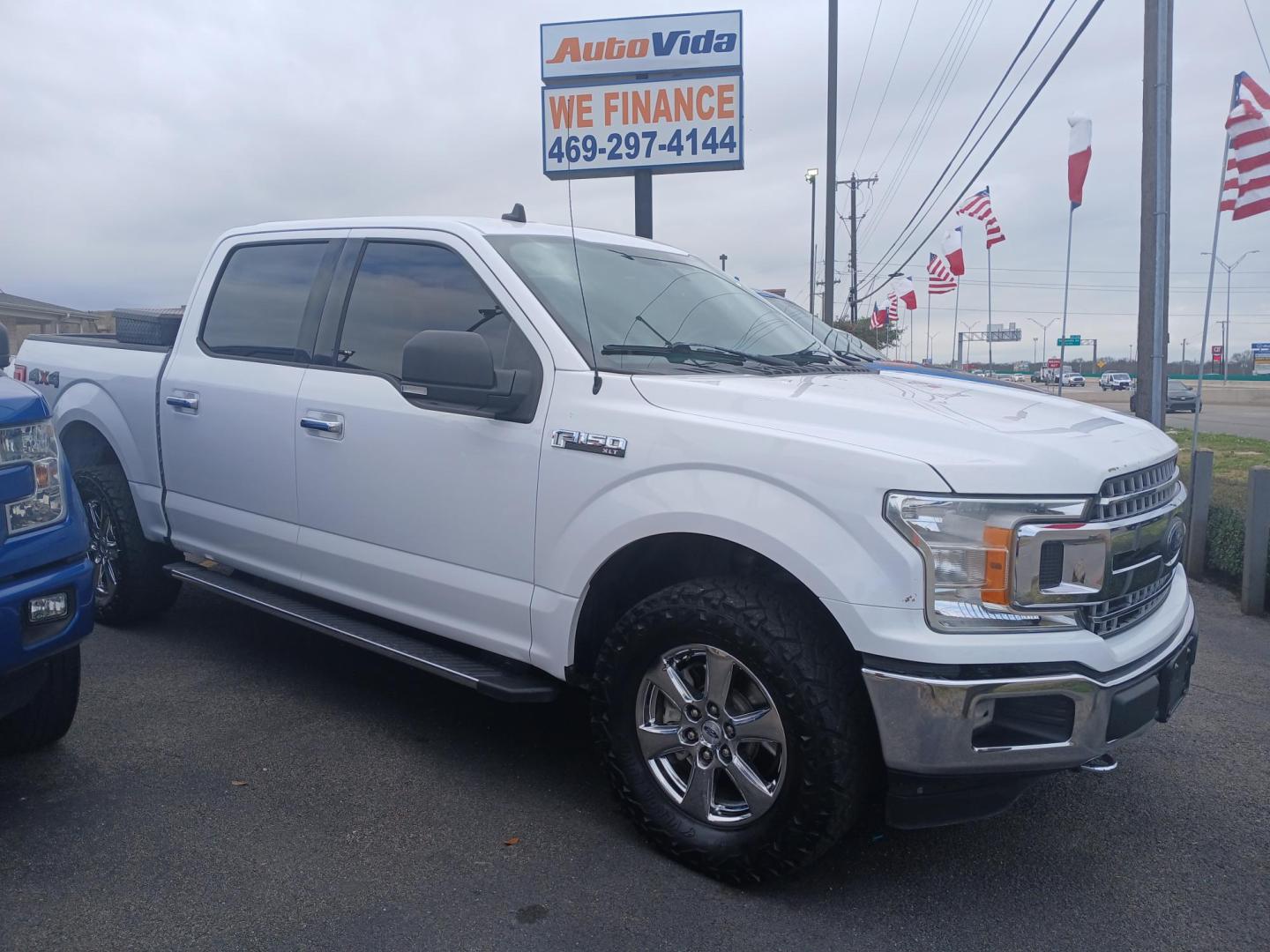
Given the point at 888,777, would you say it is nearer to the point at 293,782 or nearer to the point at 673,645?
the point at 673,645

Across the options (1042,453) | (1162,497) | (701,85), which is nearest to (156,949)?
(1042,453)

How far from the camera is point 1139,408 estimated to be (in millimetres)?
9000

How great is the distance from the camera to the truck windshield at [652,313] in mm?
3590

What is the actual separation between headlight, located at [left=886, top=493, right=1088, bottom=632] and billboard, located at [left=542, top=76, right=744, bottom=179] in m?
12.1

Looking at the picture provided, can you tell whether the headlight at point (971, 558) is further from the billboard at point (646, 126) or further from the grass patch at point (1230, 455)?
the billboard at point (646, 126)

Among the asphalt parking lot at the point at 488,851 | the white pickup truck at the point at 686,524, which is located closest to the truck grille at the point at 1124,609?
the white pickup truck at the point at 686,524

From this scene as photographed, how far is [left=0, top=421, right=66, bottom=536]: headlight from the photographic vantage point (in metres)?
3.14

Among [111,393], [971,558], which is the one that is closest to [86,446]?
[111,393]

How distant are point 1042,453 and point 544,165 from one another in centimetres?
1315

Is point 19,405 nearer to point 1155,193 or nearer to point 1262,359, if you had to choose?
point 1155,193

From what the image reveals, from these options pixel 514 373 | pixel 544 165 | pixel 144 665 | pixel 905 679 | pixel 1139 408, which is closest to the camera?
pixel 905 679

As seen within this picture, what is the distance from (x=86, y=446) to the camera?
5.59 meters

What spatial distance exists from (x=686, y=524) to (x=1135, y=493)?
126 cm

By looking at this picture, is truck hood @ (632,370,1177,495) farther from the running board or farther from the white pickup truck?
the running board
